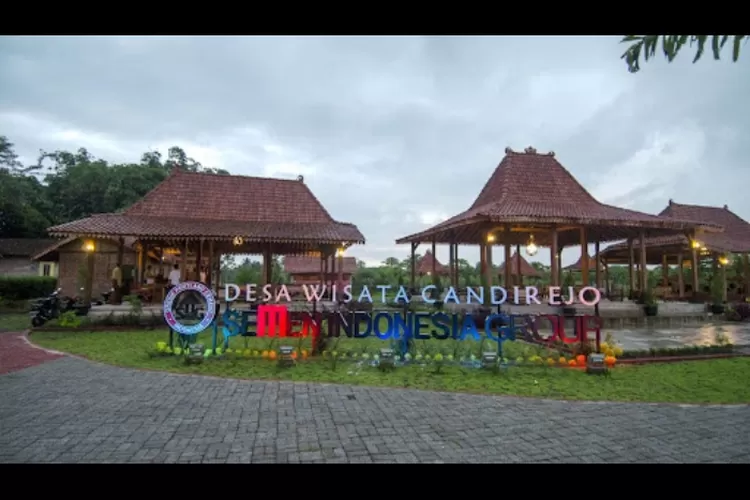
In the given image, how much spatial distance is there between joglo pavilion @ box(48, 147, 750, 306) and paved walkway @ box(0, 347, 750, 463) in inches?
344

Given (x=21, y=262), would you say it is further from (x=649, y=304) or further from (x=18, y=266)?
(x=649, y=304)

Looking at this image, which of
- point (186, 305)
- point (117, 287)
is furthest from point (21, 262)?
point (186, 305)

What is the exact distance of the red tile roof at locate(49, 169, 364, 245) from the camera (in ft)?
47.9

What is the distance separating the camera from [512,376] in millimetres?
7316

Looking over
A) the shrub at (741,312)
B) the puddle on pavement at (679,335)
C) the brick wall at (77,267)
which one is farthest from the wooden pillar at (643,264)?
the brick wall at (77,267)

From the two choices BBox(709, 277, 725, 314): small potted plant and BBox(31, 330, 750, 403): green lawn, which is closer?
BBox(31, 330, 750, 403): green lawn

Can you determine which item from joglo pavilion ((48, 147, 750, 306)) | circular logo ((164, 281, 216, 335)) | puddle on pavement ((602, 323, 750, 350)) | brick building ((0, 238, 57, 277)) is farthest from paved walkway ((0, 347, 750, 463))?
brick building ((0, 238, 57, 277))

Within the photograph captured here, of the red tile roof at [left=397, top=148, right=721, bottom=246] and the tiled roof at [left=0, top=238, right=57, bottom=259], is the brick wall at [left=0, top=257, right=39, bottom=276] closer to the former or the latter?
the tiled roof at [left=0, top=238, right=57, bottom=259]

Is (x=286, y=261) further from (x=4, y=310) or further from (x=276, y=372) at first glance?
(x=276, y=372)

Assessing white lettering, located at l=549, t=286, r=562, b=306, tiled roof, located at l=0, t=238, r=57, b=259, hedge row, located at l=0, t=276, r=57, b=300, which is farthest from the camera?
tiled roof, located at l=0, t=238, r=57, b=259

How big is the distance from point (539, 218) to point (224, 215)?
1264 cm

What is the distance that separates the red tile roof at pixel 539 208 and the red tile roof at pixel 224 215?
4574mm

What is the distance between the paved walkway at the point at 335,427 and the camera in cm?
397

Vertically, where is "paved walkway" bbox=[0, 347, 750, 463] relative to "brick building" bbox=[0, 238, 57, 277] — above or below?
below
